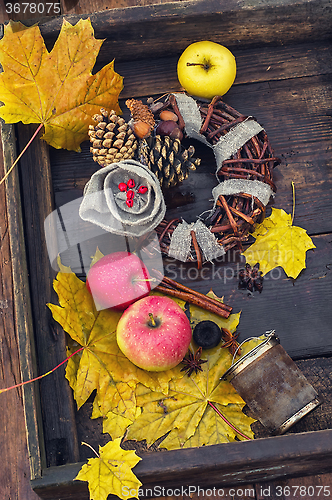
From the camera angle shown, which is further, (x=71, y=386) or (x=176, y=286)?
(x=176, y=286)

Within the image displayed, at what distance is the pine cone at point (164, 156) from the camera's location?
1.04 m

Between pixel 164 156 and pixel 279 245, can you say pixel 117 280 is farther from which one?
pixel 279 245

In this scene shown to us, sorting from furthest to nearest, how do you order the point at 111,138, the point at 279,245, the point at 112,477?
1. the point at 279,245
2. the point at 111,138
3. the point at 112,477

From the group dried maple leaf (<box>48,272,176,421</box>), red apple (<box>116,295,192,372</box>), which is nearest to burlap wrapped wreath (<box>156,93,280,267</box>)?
red apple (<box>116,295,192,372</box>)

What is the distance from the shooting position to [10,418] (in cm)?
124

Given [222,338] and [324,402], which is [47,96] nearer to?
[222,338]

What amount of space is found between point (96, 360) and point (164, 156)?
1.81 feet

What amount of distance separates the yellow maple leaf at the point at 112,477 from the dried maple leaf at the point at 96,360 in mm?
109

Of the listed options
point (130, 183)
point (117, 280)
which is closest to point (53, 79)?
point (130, 183)

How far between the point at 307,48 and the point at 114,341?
1.03m

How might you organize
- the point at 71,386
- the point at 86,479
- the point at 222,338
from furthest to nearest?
the point at 222,338
the point at 71,386
the point at 86,479

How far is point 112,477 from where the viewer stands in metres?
0.92

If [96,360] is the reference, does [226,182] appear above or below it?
above

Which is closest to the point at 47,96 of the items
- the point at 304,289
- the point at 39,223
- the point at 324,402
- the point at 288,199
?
the point at 39,223
